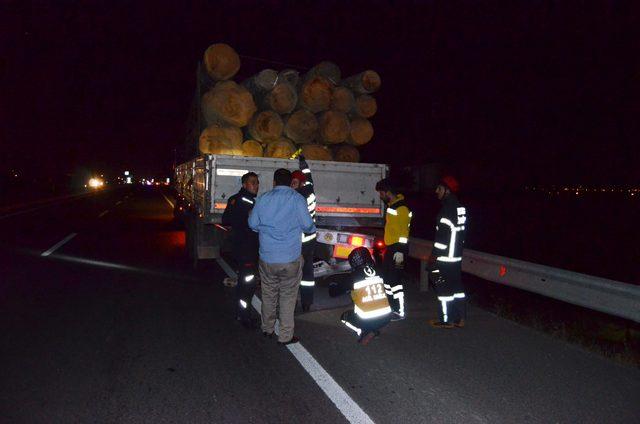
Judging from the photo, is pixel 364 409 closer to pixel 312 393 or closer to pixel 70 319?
pixel 312 393

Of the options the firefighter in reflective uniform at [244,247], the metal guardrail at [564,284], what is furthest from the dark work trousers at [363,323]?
the metal guardrail at [564,284]

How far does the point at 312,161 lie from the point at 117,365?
4472 millimetres

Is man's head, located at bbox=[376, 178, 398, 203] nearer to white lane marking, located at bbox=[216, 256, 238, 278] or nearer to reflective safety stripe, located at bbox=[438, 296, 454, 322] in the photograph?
reflective safety stripe, located at bbox=[438, 296, 454, 322]

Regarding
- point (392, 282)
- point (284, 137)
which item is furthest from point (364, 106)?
point (392, 282)

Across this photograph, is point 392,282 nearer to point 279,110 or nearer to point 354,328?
point 354,328

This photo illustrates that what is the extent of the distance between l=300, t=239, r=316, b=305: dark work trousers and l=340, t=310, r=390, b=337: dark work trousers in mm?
1114

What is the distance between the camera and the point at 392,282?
21.5ft

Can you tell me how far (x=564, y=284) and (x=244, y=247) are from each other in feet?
11.1

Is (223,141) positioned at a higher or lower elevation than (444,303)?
higher

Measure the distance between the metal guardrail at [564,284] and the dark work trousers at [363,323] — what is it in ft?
5.44

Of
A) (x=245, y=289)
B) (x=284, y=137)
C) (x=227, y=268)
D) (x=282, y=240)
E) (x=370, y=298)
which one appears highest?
(x=284, y=137)

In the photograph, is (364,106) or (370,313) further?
(364,106)

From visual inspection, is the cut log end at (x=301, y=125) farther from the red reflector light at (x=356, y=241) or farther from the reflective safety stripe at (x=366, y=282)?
the reflective safety stripe at (x=366, y=282)

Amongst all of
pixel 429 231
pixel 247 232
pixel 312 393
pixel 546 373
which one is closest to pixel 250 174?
pixel 247 232
